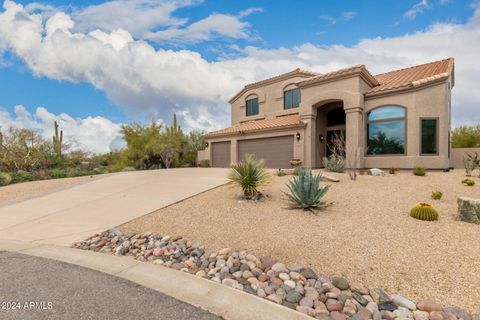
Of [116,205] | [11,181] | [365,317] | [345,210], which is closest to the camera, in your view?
[365,317]

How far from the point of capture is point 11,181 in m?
16.4

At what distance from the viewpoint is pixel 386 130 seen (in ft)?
53.3

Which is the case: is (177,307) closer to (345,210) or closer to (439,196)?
(345,210)

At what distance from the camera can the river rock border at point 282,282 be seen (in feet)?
11.3

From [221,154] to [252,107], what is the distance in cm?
720

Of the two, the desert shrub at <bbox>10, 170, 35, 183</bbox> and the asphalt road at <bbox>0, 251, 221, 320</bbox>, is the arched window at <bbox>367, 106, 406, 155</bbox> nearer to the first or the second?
the asphalt road at <bbox>0, 251, 221, 320</bbox>

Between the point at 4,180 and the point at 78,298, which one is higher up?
the point at 4,180

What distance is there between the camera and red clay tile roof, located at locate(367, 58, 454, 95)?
15078 mm

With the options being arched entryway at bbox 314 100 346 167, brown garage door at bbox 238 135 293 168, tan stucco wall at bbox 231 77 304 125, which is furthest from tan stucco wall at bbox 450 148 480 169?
tan stucco wall at bbox 231 77 304 125

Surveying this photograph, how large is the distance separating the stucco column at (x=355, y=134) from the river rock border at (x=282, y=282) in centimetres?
1301

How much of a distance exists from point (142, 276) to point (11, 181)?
56.2ft

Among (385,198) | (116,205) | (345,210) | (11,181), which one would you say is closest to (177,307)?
(345,210)

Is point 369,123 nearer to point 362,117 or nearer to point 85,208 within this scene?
point 362,117

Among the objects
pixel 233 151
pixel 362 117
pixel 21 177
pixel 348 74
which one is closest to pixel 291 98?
pixel 233 151
